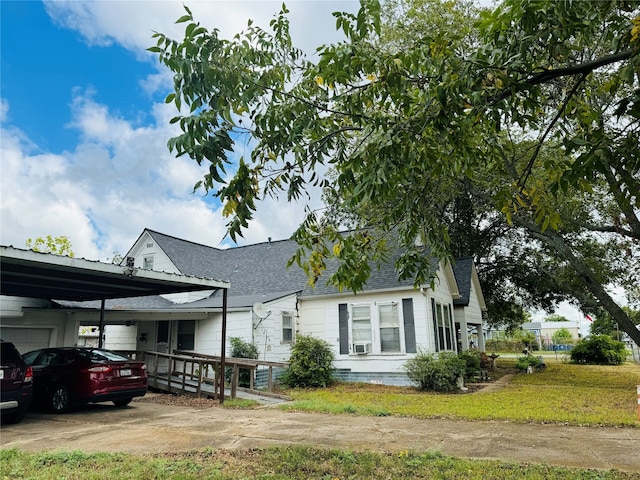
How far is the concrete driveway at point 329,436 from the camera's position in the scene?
19.3 ft

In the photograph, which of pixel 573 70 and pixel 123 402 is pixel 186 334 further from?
pixel 573 70

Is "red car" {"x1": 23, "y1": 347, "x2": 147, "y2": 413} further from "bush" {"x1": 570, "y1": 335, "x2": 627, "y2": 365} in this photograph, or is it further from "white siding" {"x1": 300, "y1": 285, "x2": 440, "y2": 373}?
"bush" {"x1": 570, "y1": 335, "x2": 627, "y2": 365}

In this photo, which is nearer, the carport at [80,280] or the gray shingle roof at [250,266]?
the carport at [80,280]

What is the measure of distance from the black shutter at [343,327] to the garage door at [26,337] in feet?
32.0

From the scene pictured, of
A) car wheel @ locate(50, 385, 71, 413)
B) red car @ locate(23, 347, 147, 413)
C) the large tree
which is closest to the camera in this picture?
the large tree

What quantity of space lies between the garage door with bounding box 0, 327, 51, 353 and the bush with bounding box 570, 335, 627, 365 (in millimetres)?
27828

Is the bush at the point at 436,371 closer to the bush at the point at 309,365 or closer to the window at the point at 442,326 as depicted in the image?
the window at the point at 442,326

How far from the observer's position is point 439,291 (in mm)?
16406

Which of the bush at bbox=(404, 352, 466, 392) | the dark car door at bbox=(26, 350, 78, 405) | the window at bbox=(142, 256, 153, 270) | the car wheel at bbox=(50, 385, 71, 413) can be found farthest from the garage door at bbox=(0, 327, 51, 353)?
the bush at bbox=(404, 352, 466, 392)

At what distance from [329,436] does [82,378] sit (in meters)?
5.77

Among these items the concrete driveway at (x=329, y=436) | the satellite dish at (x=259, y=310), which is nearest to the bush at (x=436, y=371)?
the concrete driveway at (x=329, y=436)

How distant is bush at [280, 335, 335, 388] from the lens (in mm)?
14102

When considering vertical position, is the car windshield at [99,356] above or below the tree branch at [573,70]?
below

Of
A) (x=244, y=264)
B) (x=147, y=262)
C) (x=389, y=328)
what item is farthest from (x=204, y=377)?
(x=244, y=264)
